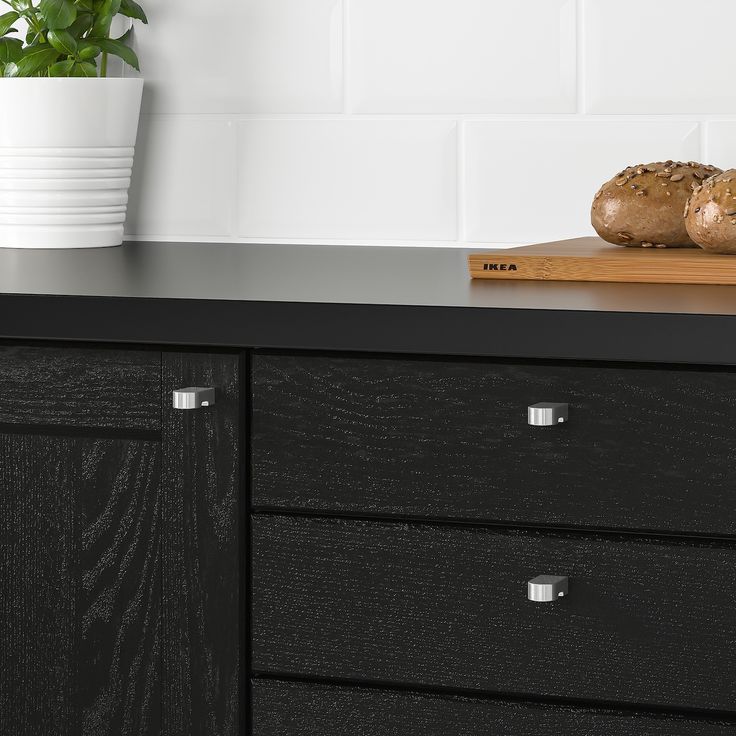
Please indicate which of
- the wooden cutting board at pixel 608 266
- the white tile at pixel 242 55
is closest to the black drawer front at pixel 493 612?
the wooden cutting board at pixel 608 266

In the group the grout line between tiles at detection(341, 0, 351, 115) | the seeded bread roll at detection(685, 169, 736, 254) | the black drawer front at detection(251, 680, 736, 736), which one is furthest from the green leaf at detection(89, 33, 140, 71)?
the black drawer front at detection(251, 680, 736, 736)

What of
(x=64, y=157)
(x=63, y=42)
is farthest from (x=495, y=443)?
(x=63, y=42)

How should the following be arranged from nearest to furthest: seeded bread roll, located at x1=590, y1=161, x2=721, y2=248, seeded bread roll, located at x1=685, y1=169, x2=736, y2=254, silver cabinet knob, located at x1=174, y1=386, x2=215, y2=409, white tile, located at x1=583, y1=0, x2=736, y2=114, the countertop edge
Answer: the countertop edge, silver cabinet knob, located at x1=174, y1=386, x2=215, y2=409, seeded bread roll, located at x1=685, y1=169, x2=736, y2=254, seeded bread roll, located at x1=590, y1=161, x2=721, y2=248, white tile, located at x1=583, y1=0, x2=736, y2=114

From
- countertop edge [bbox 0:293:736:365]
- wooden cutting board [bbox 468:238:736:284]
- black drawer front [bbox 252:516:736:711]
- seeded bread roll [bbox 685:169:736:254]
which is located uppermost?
seeded bread roll [bbox 685:169:736:254]

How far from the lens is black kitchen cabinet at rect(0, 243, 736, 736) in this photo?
3.13 feet

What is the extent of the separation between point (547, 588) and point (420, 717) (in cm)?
16

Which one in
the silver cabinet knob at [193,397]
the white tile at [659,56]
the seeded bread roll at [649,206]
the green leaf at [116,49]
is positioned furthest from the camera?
the green leaf at [116,49]

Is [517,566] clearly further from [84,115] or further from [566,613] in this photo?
[84,115]

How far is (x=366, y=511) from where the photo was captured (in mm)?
1014

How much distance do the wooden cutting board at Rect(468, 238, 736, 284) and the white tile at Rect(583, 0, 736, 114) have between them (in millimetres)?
430

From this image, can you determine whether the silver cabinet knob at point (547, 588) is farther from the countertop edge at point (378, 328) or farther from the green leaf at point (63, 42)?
the green leaf at point (63, 42)

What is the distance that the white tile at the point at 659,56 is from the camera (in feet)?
5.16

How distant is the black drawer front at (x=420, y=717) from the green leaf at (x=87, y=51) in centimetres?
96

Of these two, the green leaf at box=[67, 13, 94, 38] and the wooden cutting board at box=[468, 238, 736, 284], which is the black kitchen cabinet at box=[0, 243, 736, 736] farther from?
the green leaf at box=[67, 13, 94, 38]
